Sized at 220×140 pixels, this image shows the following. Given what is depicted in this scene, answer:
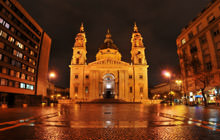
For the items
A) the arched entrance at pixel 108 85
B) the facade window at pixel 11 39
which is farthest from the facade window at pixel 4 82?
the arched entrance at pixel 108 85

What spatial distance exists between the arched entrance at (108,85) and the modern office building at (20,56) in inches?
1068

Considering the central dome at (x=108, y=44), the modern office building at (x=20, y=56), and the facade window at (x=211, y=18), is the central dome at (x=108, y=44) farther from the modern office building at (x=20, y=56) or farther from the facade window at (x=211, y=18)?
the facade window at (x=211, y=18)

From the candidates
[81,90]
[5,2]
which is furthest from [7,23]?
[81,90]

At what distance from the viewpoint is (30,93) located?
144 ft

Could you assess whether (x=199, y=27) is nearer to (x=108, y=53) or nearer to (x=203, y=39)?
(x=203, y=39)

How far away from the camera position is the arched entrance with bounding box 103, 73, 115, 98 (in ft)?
229

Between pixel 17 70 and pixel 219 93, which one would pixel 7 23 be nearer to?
pixel 17 70

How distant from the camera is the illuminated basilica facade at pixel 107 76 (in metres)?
64.6

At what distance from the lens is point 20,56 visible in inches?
1560

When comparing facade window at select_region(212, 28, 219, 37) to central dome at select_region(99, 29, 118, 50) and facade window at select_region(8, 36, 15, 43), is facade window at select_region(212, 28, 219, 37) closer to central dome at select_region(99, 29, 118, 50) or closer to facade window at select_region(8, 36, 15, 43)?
facade window at select_region(8, 36, 15, 43)

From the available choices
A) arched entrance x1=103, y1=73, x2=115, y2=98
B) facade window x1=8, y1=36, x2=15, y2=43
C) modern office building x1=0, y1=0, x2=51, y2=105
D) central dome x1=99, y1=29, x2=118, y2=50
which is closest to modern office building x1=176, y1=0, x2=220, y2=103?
arched entrance x1=103, y1=73, x2=115, y2=98

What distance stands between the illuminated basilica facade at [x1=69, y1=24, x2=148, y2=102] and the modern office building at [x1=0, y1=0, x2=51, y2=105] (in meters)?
15.5

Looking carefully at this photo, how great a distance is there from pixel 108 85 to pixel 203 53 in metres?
44.3

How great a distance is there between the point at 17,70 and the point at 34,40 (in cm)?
1153
